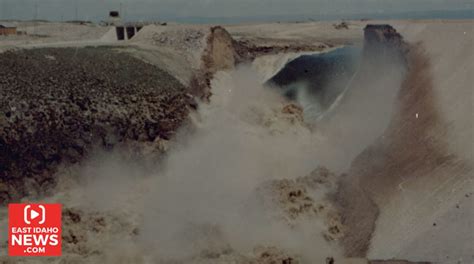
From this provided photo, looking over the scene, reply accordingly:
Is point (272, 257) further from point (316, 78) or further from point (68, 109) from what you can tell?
point (316, 78)

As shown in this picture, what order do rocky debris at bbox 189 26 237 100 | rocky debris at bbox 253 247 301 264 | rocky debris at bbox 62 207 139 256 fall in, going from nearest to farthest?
rocky debris at bbox 253 247 301 264, rocky debris at bbox 62 207 139 256, rocky debris at bbox 189 26 237 100

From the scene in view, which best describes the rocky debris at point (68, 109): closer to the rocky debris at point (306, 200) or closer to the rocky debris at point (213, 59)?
the rocky debris at point (213, 59)

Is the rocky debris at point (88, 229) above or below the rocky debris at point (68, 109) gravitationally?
below

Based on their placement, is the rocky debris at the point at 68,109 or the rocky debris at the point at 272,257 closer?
the rocky debris at the point at 272,257

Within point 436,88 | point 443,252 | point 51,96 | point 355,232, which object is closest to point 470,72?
point 436,88

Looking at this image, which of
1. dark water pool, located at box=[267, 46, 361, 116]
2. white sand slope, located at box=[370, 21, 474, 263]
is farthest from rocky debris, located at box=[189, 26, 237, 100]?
white sand slope, located at box=[370, 21, 474, 263]

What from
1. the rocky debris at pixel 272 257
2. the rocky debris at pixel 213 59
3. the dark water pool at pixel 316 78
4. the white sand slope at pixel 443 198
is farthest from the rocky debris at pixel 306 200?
the dark water pool at pixel 316 78

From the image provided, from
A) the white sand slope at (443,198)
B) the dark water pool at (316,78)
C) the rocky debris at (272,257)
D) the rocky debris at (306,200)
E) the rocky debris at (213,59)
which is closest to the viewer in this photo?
the white sand slope at (443,198)

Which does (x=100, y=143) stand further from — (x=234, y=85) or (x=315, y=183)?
(x=234, y=85)

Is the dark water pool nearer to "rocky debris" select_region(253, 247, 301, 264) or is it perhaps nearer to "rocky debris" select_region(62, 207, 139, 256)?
"rocky debris" select_region(253, 247, 301, 264)

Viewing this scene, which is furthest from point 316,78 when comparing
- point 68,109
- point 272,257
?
point 272,257
